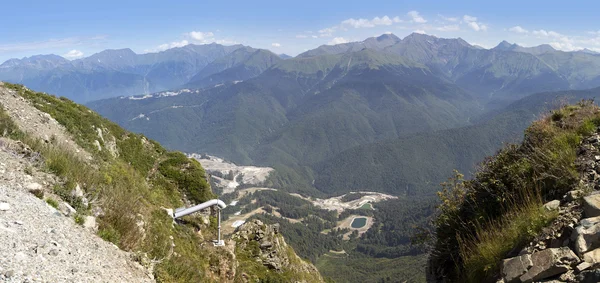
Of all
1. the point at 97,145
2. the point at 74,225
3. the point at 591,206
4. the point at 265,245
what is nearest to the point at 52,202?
the point at 74,225

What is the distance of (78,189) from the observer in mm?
8609

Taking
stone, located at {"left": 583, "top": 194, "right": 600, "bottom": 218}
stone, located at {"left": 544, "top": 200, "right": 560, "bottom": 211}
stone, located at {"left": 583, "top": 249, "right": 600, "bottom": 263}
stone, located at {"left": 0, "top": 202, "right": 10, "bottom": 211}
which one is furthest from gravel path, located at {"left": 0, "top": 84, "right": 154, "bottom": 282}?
stone, located at {"left": 583, "top": 194, "right": 600, "bottom": 218}

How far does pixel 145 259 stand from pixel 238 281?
30.3 ft

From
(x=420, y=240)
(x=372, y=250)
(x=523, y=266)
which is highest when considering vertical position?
(x=523, y=266)

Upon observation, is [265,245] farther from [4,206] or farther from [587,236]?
[587,236]

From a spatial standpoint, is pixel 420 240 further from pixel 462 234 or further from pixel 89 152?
pixel 89 152

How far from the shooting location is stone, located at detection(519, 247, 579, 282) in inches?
205

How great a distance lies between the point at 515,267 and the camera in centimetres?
587

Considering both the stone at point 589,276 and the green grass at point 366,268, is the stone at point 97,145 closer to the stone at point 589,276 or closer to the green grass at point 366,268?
the stone at point 589,276

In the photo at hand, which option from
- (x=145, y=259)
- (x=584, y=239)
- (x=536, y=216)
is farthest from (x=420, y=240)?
(x=145, y=259)

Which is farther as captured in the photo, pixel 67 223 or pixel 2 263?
pixel 67 223

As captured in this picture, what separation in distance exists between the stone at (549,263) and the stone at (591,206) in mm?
1022

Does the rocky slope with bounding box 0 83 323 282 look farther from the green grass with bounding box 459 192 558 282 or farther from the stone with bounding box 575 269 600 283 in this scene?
the stone with bounding box 575 269 600 283

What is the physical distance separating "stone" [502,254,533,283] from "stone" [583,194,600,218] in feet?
4.42
